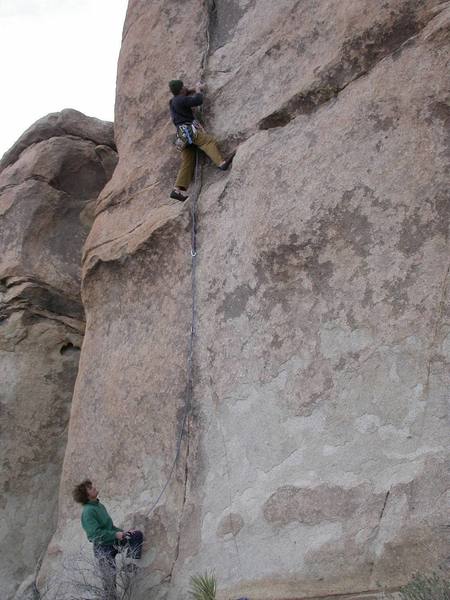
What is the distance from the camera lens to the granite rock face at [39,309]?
8875 mm

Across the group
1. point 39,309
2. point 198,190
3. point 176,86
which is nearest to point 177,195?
point 198,190

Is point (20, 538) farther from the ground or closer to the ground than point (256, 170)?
closer to the ground

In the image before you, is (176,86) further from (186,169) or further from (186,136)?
(186,169)

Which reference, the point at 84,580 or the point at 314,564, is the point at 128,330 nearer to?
the point at 84,580

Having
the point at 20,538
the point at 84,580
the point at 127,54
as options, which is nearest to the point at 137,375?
the point at 84,580

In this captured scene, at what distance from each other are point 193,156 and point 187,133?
28cm

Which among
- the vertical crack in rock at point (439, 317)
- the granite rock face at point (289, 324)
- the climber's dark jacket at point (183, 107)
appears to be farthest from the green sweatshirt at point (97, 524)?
the climber's dark jacket at point (183, 107)

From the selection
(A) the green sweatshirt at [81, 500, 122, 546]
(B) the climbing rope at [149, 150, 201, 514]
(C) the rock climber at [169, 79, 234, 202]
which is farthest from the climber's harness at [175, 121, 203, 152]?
(A) the green sweatshirt at [81, 500, 122, 546]

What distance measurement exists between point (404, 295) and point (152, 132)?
416cm

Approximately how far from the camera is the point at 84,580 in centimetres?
657

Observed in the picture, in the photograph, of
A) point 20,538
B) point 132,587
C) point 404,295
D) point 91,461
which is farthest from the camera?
point 20,538

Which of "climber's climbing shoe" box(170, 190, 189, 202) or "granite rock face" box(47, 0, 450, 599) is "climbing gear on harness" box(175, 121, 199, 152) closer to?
"granite rock face" box(47, 0, 450, 599)

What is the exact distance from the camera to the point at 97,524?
6.46 meters

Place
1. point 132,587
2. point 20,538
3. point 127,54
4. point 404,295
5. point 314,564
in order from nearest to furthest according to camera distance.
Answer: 1. point 314,564
2. point 404,295
3. point 132,587
4. point 20,538
5. point 127,54
